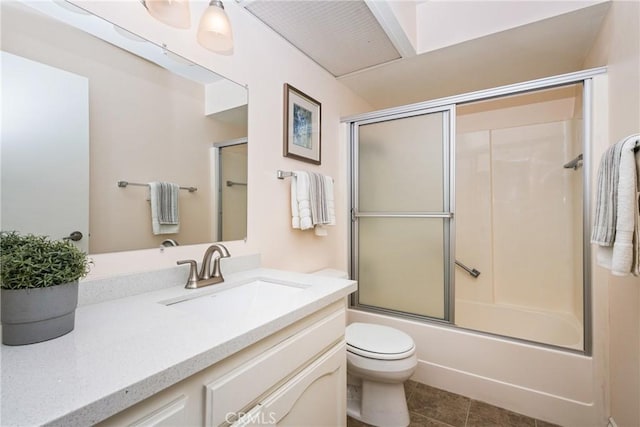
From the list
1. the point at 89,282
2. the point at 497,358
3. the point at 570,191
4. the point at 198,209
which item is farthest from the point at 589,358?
the point at 89,282

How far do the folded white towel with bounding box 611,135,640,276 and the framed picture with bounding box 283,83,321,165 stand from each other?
4.89 feet

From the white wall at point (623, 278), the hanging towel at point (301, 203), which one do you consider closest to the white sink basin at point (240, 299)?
the hanging towel at point (301, 203)

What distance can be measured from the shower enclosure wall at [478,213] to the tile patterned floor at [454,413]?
1.49ft

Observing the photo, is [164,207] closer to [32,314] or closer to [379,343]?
[32,314]

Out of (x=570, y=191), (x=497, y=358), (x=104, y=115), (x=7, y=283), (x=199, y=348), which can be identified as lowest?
(x=497, y=358)

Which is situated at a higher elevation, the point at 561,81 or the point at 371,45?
the point at 371,45

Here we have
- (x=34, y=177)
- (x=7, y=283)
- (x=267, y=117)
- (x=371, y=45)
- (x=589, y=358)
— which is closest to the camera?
(x=7, y=283)

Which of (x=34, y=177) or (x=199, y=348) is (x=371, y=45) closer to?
(x=34, y=177)

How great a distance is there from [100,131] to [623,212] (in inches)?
71.9

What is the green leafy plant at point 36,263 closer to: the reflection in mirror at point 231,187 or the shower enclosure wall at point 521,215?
the reflection in mirror at point 231,187

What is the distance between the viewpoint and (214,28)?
1.24 metres

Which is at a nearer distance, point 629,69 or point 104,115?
point 104,115

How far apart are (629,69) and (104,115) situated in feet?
6.97

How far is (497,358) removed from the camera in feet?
5.57
